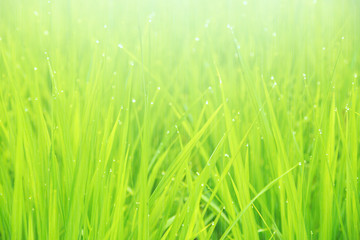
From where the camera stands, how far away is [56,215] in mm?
676

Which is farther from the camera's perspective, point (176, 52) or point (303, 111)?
point (176, 52)

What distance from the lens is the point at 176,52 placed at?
136cm

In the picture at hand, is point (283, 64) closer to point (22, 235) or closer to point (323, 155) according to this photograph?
point (323, 155)

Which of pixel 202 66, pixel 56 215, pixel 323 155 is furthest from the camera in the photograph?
pixel 202 66

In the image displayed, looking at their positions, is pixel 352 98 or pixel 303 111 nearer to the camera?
pixel 352 98

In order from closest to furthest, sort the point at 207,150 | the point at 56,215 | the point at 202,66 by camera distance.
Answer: the point at 56,215 < the point at 207,150 < the point at 202,66

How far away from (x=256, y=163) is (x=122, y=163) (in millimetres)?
334

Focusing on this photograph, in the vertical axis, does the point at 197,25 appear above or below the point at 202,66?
above

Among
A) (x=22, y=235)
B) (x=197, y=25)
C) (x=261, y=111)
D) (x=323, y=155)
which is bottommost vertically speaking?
(x=22, y=235)

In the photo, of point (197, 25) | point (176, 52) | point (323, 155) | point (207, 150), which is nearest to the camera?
point (323, 155)

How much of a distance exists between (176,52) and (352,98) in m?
0.69

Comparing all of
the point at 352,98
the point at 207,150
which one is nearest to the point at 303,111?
the point at 352,98

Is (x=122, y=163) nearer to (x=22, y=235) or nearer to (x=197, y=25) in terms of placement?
(x=22, y=235)

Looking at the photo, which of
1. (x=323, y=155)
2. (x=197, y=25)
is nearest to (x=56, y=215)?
(x=323, y=155)
